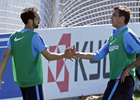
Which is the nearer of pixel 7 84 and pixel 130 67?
pixel 130 67

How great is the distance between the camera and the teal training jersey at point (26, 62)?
488 centimetres

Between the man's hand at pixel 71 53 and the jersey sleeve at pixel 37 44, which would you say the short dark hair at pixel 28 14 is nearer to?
the jersey sleeve at pixel 37 44

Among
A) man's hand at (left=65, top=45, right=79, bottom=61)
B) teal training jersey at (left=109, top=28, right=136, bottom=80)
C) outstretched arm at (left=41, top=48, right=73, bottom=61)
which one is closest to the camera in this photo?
teal training jersey at (left=109, top=28, right=136, bottom=80)

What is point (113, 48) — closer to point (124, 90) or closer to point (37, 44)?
point (124, 90)

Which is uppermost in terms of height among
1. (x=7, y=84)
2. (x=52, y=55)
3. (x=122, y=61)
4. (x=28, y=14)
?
(x=28, y=14)

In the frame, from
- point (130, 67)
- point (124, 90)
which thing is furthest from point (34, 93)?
point (130, 67)

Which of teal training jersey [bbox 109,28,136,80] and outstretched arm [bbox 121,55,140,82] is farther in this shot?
teal training jersey [bbox 109,28,136,80]

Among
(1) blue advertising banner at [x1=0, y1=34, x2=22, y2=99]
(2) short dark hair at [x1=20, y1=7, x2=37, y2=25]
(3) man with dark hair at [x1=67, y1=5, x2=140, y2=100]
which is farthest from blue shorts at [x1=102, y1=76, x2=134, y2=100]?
(1) blue advertising banner at [x1=0, y1=34, x2=22, y2=99]

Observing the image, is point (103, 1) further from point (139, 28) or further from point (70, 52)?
point (70, 52)

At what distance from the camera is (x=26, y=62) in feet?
16.0

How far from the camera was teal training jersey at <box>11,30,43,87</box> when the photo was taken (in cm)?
488

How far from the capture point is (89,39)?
7.59m

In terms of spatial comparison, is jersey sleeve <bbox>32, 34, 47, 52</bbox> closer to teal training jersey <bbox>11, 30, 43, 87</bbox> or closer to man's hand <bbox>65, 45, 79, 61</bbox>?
teal training jersey <bbox>11, 30, 43, 87</bbox>

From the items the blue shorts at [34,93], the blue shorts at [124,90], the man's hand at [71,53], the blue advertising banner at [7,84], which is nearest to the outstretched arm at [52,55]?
the man's hand at [71,53]
